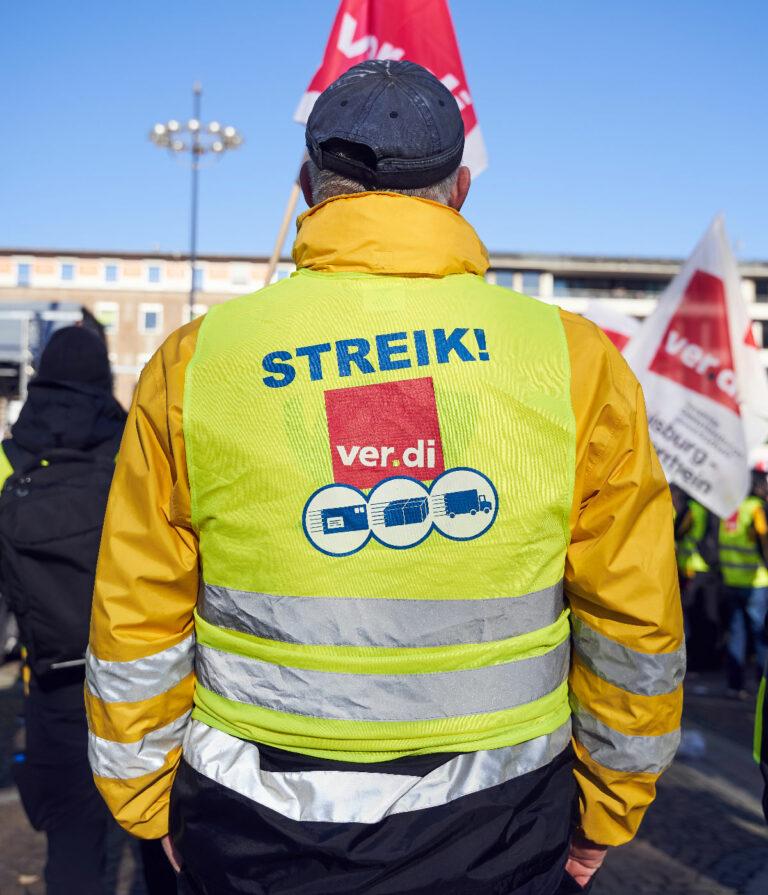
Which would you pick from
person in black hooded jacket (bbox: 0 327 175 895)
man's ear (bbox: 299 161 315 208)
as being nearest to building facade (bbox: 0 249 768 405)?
person in black hooded jacket (bbox: 0 327 175 895)

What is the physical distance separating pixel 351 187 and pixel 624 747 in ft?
3.85

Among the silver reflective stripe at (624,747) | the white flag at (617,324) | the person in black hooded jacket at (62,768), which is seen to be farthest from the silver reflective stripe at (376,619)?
the white flag at (617,324)

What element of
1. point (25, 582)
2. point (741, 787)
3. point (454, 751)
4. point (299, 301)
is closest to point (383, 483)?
point (299, 301)

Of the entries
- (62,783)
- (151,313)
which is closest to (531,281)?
(151,313)

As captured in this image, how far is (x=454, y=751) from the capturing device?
1631 millimetres

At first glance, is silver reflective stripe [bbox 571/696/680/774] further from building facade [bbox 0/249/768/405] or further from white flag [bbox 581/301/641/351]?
building facade [bbox 0/249/768/405]

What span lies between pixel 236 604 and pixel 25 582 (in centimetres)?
156

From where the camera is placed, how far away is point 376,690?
1602mm

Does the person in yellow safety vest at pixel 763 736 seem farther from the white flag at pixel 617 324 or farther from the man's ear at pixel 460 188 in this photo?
the white flag at pixel 617 324

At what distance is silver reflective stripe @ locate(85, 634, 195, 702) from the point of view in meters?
1.73

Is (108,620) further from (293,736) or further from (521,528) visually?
(521,528)

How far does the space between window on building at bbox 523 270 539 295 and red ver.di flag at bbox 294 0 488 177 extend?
58.0 metres

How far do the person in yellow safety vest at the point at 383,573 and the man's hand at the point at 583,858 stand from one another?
0.23 feet

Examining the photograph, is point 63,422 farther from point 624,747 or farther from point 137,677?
point 624,747
